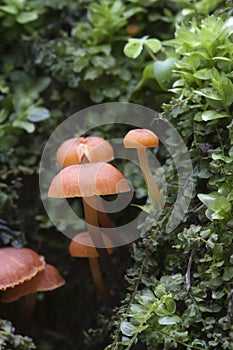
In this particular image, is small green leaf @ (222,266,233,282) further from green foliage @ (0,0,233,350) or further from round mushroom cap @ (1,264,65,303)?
round mushroom cap @ (1,264,65,303)

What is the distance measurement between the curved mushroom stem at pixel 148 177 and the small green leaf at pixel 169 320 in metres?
0.36

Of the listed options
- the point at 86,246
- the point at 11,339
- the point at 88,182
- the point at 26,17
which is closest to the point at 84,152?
the point at 88,182

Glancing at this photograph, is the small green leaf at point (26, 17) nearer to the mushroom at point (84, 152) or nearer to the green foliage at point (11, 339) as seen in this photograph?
the mushroom at point (84, 152)

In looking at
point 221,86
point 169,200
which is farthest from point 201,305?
point 221,86

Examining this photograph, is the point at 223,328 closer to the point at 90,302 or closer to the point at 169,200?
the point at 169,200

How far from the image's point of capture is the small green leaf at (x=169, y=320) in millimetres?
1068

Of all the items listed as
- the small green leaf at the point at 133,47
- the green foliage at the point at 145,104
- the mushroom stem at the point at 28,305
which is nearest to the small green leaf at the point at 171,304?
the green foliage at the point at 145,104

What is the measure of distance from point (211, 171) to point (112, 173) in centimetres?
27

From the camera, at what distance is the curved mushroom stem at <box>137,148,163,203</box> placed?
4.31ft

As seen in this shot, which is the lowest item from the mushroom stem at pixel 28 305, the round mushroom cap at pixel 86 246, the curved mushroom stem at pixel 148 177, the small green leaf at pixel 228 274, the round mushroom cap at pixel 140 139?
the mushroom stem at pixel 28 305

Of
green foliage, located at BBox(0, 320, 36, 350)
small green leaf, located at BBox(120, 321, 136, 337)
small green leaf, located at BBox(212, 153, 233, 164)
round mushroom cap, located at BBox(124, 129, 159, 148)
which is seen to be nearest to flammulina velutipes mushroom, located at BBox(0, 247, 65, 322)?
green foliage, located at BBox(0, 320, 36, 350)

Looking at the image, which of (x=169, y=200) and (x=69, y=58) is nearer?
(x=169, y=200)

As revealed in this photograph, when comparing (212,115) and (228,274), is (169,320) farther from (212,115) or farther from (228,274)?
(212,115)

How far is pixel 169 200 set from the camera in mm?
1312
